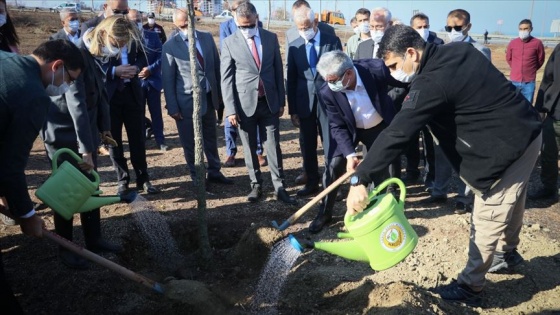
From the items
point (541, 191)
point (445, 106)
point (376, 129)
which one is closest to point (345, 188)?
point (376, 129)

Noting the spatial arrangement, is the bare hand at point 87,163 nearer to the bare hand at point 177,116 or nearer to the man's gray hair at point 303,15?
the bare hand at point 177,116

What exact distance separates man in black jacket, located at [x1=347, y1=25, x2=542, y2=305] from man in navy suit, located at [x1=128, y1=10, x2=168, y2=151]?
4.42 metres

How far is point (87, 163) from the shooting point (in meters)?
3.76

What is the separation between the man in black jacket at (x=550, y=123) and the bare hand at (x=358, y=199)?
3594 mm

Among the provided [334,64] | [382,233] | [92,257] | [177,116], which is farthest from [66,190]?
[177,116]

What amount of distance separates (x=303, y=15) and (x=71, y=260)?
11.6 feet

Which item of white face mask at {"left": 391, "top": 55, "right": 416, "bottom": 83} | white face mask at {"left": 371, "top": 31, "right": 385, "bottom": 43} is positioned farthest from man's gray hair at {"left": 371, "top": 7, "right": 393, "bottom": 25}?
white face mask at {"left": 391, "top": 55, "right": 416, "bottom": 83}

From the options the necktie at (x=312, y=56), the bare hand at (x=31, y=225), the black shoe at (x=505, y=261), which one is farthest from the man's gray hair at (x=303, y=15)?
the bare hand at (x=31, y=225)

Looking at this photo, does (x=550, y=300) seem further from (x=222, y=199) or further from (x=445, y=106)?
(x=222, y=199)

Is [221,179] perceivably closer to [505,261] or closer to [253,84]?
[253,84]

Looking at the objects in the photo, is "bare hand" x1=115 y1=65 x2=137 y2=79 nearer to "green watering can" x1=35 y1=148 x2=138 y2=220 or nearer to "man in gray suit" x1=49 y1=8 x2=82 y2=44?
"man in gray suit" x1=49 y1=8 x2=82 y2=44

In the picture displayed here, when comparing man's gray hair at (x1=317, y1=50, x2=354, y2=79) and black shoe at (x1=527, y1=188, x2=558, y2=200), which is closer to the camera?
man's gray hair at (x1=317, y1=50, x2=354, y2=79)

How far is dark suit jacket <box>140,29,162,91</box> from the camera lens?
682cm

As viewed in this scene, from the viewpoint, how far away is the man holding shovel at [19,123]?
8.19 feet
